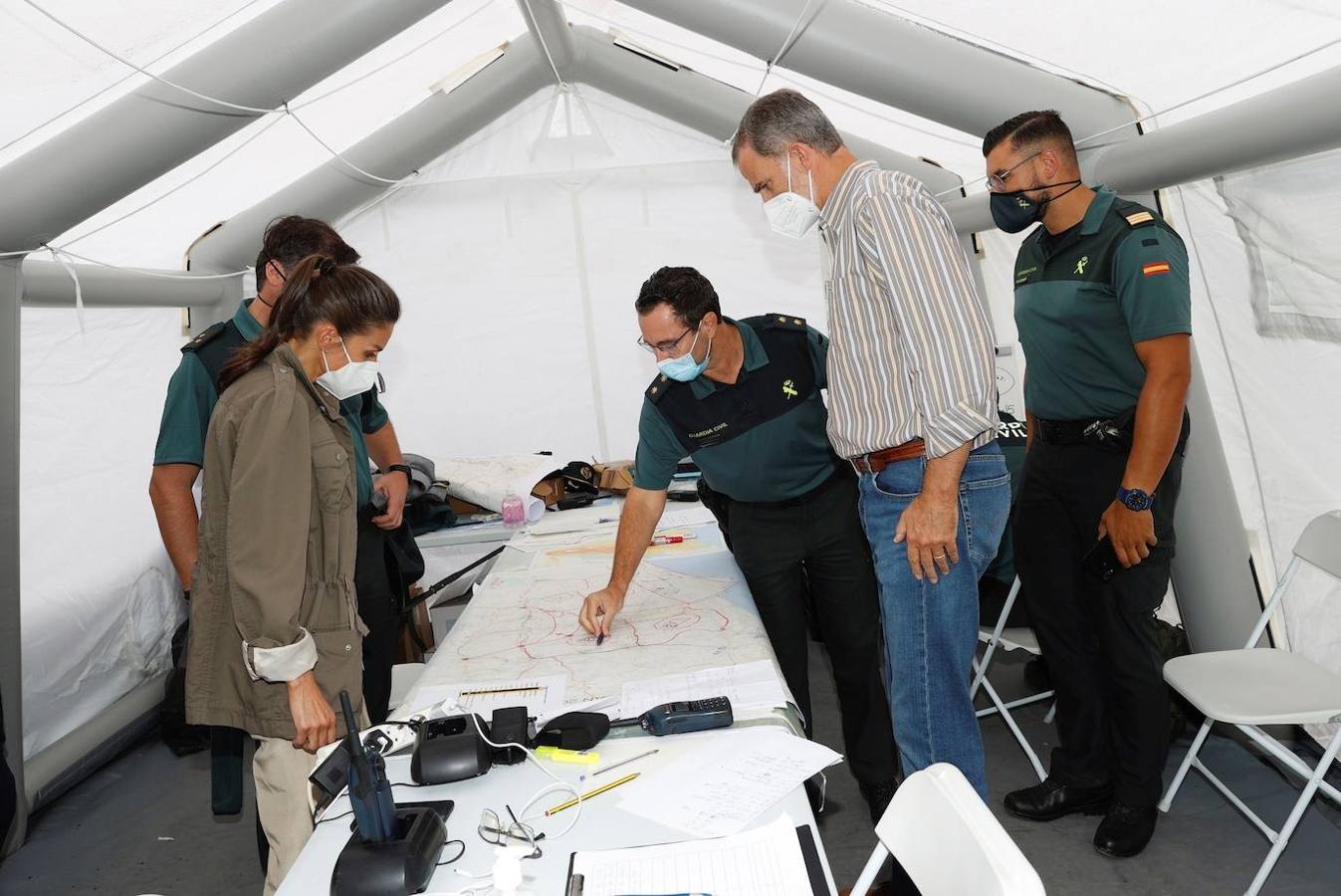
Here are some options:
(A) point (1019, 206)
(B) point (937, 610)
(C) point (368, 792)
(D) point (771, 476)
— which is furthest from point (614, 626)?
(A) point (1019, 206)

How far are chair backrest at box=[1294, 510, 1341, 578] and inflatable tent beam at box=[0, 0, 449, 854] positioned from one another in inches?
117

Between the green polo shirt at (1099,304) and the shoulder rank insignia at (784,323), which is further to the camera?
the shoulder rank insignia at (784,323)

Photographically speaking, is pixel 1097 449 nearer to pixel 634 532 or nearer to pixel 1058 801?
pixel 1058 801

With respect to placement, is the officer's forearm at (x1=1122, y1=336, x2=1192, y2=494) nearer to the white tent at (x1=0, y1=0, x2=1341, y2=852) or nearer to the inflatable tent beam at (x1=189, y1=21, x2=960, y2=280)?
the white tent at (x1=0, y1=0, x2=1341, y2=852)

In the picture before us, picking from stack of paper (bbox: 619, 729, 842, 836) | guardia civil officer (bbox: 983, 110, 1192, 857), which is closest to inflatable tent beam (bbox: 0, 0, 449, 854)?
guardia civil officer (bbox: 983, 110, 1192, 857)

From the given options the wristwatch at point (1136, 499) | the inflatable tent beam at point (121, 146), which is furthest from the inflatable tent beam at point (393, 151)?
the wristwatch at point (1136, 499)

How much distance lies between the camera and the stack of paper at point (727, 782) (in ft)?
3.89

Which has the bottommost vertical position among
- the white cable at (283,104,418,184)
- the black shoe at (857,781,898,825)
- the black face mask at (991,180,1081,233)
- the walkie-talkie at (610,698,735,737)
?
the black shoe at (857,781,898,825)

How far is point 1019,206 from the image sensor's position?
225 cm

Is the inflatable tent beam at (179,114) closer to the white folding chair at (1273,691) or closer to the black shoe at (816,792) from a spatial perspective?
the black shoe at (816,792)

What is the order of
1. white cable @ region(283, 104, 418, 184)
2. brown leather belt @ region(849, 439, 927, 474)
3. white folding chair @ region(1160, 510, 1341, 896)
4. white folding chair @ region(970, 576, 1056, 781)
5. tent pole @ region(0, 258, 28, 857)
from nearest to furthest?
1. brown leather belt @ region(849, 439, 927, 474)
2. white folding chair @ region(1160, 510, 1341, 896)
3. tent pole @ region(0, 258, 28, 857)
4. white folding chair @ region(970, 576, 1056, 781)
5. white cable @ region(283, 104, 418, 184)

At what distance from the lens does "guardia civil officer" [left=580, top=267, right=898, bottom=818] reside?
6.93 feet

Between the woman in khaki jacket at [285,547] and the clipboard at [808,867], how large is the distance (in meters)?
0.65

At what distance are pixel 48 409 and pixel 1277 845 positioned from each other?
12.3 feet
